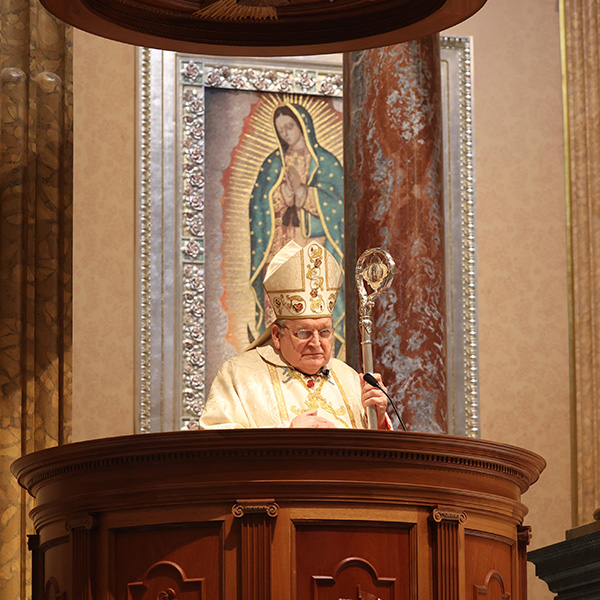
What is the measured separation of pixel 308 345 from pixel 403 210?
1.41 meters

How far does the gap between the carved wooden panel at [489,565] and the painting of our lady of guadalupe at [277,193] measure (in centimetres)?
409

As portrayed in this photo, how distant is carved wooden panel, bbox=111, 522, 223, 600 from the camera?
3.37 metres

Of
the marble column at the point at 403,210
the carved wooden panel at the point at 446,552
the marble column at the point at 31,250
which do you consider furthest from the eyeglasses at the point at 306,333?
the carved wooden panel at the point at 446,552

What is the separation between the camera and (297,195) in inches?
314

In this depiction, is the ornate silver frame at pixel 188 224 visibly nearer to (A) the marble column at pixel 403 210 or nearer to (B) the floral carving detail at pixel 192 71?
(B) the floral carving detail at pixel 192 71

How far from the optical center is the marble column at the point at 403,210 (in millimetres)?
6195

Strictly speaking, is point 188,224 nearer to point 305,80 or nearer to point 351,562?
point 305,80

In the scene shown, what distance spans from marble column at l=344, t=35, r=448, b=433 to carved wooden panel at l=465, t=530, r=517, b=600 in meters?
2.37

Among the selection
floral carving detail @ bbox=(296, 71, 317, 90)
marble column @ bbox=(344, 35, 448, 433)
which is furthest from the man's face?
floral carving detail @ bbox=(296, 71, 317, 90)

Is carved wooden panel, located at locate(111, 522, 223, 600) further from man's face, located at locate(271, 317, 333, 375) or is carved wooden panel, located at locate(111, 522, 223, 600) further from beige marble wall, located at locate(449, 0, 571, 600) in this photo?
beige marble wall, located at locate(449, 0, 571, 600)

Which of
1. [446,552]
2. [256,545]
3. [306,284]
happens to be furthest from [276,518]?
[306,284]

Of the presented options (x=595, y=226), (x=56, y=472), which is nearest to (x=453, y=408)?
(x=595, y=226)

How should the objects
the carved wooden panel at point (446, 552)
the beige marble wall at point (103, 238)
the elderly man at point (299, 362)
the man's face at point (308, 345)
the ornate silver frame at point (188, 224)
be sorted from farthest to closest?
the ornate silver frame at point (188, 224), the beige marble wall at point (103, 238), the man's face at point (308, 345), the elderly man at point (299, 362), the carved wooden panel at point (446, 552)

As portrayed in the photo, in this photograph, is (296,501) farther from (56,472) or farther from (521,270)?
(521,270)
